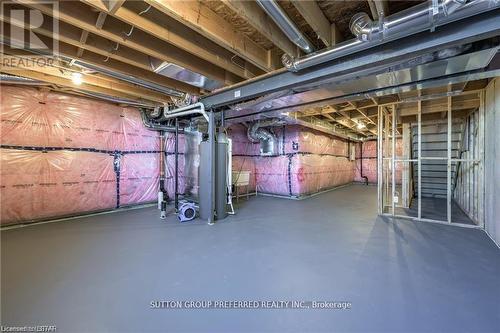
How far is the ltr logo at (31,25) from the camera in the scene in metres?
1.74

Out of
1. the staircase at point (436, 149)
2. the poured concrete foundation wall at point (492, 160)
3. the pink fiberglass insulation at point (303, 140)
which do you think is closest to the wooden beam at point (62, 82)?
the pink fiberglass insulation at point (303, 140)

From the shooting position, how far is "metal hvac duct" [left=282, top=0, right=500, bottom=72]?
1.36 meters

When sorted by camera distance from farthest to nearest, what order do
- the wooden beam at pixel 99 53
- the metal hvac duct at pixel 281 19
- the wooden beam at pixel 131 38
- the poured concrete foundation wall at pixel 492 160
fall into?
the poured concrete foundation wall at pixel 492 160
the wooden beam at pixel 99 53
the wooden beam at pixel 131 38
the metal hvac duct at pixel 281 19

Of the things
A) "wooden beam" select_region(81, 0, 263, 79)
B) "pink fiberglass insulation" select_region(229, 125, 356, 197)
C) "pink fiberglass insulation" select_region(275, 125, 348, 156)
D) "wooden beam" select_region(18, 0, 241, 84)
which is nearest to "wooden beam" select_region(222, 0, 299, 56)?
"wooden beam" select_region(81, 0, 263, 79)

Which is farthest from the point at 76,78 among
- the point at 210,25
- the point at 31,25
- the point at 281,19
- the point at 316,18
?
the point at 316,18

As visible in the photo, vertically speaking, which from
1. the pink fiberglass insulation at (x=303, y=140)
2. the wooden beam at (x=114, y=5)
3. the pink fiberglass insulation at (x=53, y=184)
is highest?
the wooden beam at (x=114, y=5)

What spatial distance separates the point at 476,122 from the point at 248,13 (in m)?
4.61

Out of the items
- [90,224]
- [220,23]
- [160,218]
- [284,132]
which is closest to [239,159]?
[284,132]

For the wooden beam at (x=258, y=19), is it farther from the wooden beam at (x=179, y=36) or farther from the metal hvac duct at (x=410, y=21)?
the wooden beam at (x=179, y=36)

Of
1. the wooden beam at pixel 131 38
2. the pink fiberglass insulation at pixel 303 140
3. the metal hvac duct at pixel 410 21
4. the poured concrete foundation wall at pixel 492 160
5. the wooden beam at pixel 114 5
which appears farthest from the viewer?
the pink fiberglass insulation at pixel 303 140

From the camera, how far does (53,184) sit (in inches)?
152

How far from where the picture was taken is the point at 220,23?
205 centimetres

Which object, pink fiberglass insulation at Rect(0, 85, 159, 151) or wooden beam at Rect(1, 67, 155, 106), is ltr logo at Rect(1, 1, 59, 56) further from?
pink fiberglass insulation at Rect(0, 85, 159, 151)

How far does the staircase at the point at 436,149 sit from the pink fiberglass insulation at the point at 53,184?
7.49 meters
